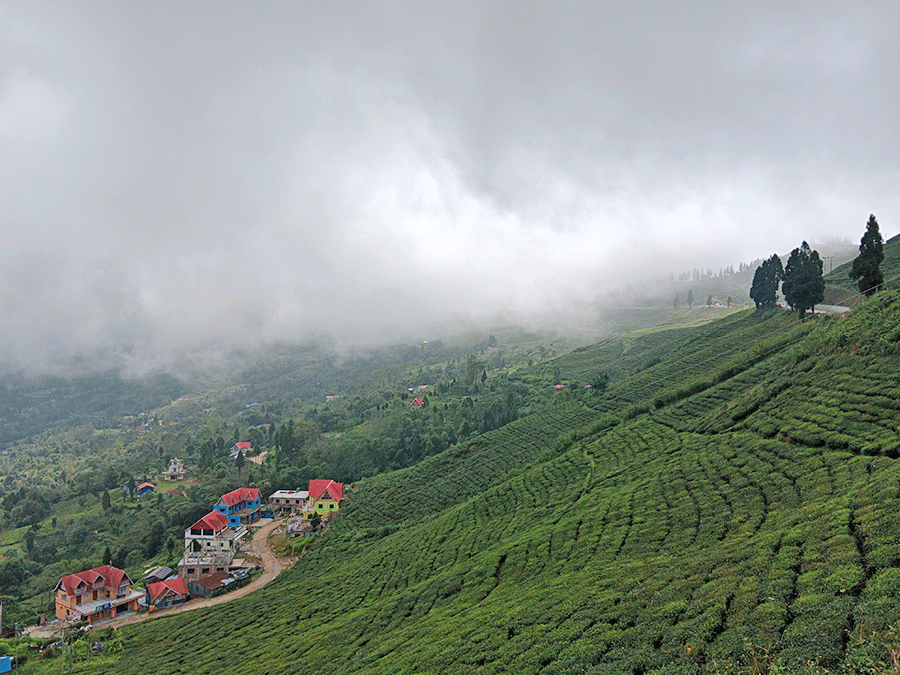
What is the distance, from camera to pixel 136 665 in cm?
3353

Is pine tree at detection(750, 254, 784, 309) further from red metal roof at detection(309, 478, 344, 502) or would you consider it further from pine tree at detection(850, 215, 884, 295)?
red metal roof at detection(309, 478, 344, 502)

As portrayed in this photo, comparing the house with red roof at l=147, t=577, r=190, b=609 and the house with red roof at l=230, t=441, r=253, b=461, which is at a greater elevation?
the house with red roof at l=230, t=441, r=253, b=461

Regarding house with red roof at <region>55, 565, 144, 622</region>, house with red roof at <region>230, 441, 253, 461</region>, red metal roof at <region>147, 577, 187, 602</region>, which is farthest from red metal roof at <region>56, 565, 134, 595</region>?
house with red roof at <region>230, 441, 253, 461</region>

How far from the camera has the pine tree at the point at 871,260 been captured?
48656 mm

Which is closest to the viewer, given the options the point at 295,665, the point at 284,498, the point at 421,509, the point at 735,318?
the point at 295,665

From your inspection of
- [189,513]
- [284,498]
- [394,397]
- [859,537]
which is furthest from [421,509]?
[394,397]

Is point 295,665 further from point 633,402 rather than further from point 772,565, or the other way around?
point 633,402

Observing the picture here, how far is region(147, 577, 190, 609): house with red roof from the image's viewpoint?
49.9 metres

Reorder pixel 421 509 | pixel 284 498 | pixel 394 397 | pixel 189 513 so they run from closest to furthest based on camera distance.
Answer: pixel 421 509, pixel 189 513, pixel 284 498, pixel 394 397

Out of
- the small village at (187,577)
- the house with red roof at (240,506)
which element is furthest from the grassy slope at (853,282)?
the house with red roof at (240,506)

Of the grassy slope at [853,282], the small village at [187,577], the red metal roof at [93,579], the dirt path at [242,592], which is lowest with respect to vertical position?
the dirt path at [242,592]

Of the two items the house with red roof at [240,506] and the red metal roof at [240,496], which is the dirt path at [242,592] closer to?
the house with red roof at [240,506]

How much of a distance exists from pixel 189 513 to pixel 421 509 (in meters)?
42.9

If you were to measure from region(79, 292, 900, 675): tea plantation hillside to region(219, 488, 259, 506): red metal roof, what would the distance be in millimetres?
27551
